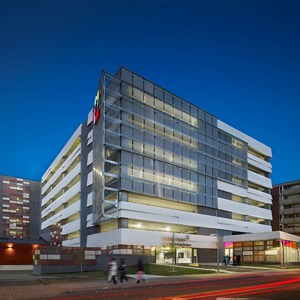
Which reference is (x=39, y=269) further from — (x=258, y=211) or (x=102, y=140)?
(x=258, y=211)

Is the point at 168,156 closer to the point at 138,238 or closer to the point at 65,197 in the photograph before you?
the point at 138,238

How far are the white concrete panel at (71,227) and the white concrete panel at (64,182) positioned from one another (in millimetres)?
8799

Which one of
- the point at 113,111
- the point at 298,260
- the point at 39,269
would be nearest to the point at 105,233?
the point at 39,269

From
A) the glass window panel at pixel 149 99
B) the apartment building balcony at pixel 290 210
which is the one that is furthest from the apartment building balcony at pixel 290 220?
the glass window panel at pixel 149 99

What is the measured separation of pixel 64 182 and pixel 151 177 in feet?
94.9

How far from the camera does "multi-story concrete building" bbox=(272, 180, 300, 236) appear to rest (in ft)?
350

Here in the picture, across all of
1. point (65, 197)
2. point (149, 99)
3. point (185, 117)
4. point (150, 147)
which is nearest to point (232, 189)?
point (185, 117)

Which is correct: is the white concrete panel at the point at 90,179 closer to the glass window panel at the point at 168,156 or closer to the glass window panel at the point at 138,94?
the glass window panel at the point at 168,156

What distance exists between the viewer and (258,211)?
80.5 meters

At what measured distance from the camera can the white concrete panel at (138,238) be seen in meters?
52.2

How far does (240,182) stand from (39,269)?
155ft

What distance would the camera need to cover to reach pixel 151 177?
57500mm

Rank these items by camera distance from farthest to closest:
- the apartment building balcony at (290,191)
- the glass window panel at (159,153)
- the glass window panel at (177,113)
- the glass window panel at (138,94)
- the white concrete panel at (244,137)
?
the apartment building balcony at (290,191) → the white concrete panel at (244,137) → the glass window panel at (177,113) → the glass window panel at (159,153) → the glass window panel at (138,94)

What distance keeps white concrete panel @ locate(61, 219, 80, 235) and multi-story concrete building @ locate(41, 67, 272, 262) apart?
0.19 metres
